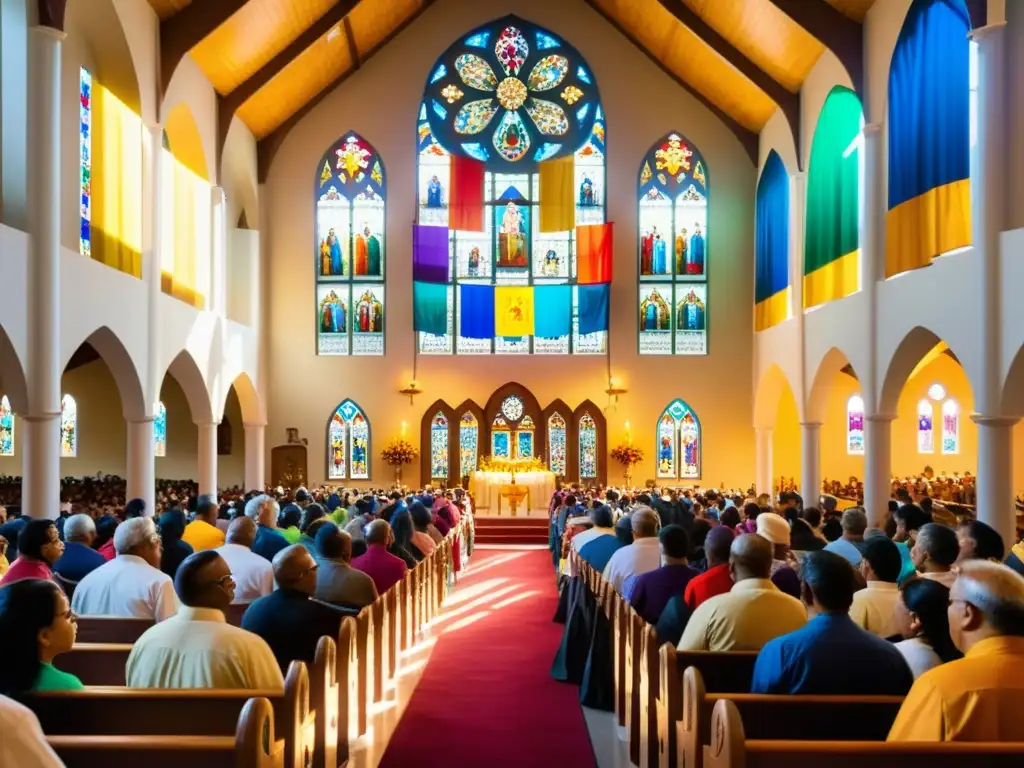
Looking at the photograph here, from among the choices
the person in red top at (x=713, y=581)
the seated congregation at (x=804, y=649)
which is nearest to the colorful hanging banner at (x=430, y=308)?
the seated congregation at (x=804, y=649)

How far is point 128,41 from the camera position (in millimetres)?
13547

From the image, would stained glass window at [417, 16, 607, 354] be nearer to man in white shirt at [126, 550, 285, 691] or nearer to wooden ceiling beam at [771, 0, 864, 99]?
wooden ceiling beam at [771, 0, 864, 99]

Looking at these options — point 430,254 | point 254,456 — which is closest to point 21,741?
point 254,456

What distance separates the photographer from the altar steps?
18.4m

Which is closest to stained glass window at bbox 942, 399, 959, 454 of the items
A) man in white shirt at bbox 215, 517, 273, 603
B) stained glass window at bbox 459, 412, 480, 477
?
stained glass window at bbox 459, 412, 480, 477

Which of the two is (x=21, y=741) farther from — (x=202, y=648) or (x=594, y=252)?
(x=594, y=252)

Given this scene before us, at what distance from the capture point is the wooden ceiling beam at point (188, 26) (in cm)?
1499

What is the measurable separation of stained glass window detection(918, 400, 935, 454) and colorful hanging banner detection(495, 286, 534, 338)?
9.38m

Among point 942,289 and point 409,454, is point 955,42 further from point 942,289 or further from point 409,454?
point 409,454

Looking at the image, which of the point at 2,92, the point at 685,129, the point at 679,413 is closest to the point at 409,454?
the point at 679,413

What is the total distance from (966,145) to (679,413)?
12.2 metres

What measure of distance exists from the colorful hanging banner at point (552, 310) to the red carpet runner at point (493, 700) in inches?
466

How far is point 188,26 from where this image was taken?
15.1 meters

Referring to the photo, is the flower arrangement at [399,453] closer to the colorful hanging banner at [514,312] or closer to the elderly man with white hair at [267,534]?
the colorful hanging banner at [514,312]
